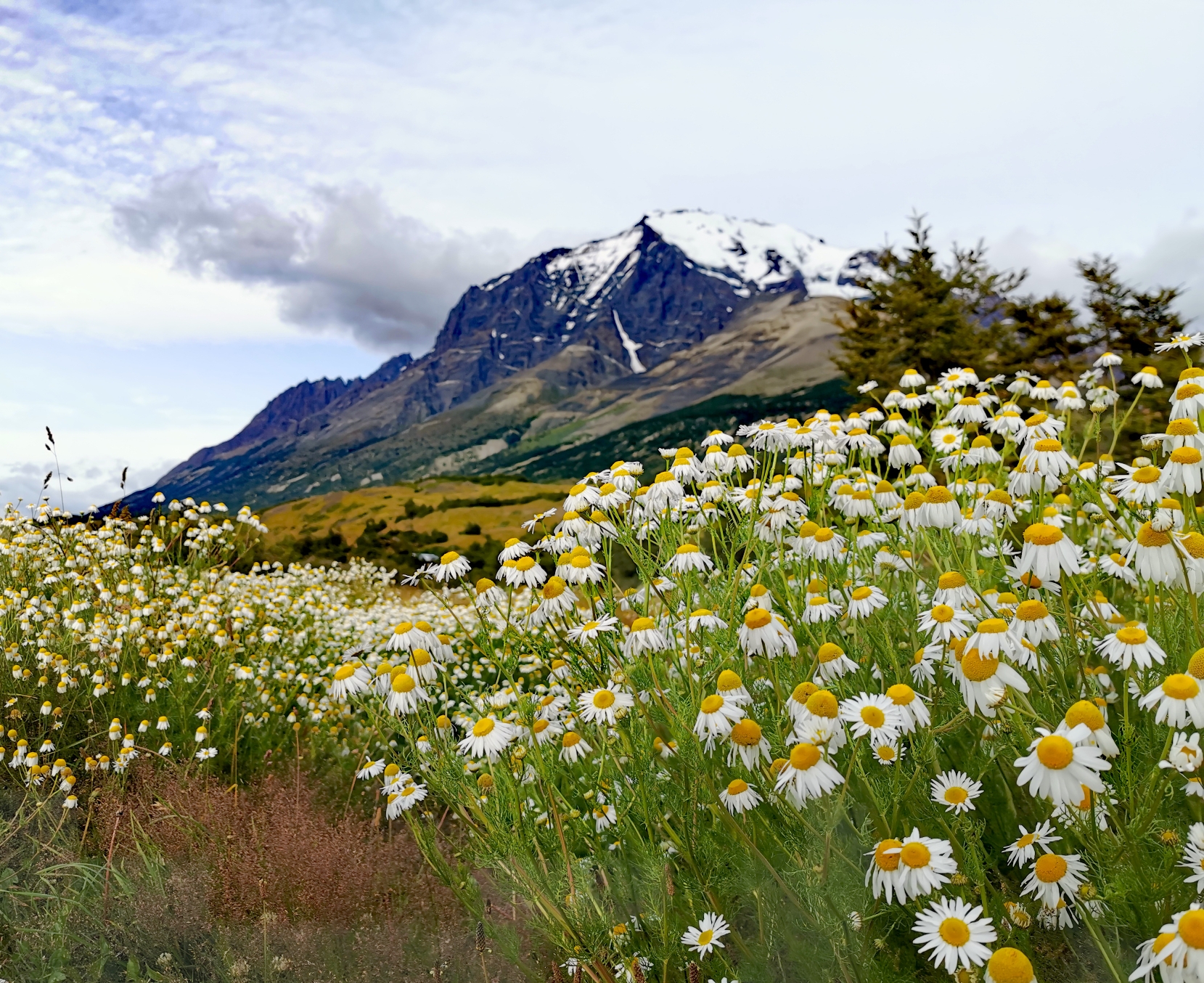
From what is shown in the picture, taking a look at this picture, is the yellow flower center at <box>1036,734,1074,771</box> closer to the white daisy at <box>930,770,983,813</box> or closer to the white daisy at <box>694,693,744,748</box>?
the white daisy at <box>930,770,983,813</box>

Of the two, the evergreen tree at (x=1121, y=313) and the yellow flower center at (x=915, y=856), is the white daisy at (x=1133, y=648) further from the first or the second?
the evergreen tree at (x=1121, y=313)

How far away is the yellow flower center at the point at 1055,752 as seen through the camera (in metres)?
1.67

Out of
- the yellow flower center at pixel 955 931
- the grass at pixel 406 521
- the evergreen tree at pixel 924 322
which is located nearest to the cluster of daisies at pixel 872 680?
the yellow flower center at pixel 955 931

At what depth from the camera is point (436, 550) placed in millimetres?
13609

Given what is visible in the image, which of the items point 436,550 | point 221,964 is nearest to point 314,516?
point 436,550

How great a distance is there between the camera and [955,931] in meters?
1.73

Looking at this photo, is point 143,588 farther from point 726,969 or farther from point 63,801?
point 726,969

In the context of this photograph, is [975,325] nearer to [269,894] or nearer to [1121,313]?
[1121,313]

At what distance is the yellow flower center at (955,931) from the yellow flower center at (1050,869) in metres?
0.30

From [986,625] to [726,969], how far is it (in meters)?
1.40

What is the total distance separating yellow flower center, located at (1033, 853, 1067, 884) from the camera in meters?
1.84

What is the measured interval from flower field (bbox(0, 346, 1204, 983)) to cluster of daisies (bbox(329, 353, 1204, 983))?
2 cm

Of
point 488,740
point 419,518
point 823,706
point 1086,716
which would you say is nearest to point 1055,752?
point 1086,716

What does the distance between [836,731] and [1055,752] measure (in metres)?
0.60
